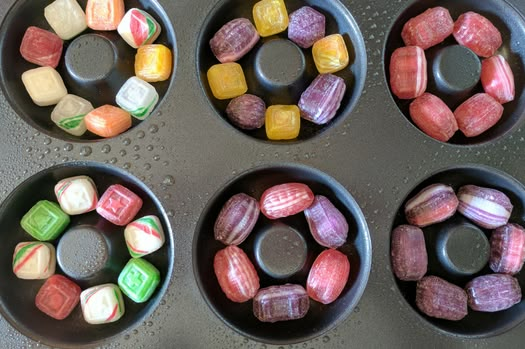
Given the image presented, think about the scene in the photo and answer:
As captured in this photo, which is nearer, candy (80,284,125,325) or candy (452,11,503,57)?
candy (80,284,125,325)

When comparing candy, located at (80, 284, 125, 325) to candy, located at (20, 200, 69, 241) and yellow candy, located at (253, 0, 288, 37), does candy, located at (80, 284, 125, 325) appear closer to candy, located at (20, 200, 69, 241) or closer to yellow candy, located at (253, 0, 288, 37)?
candy, located at (20, 200, 69, 241)

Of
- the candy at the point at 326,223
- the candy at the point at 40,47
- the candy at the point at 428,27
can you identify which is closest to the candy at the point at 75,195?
the candy at the point at 40,47

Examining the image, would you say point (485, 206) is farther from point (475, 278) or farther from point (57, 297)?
point (57, 297)

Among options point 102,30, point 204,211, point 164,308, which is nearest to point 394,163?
point 204,211

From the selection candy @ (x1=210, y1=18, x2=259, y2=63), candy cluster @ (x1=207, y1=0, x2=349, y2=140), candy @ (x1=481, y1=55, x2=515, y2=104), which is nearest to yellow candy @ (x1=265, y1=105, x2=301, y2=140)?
candy cluster @ (x1=207, y1=0, x2=349, y2=140)

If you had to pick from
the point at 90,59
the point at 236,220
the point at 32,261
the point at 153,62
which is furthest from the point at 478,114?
the point at 32,261

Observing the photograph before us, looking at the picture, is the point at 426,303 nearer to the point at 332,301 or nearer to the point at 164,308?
the point at 332,301
